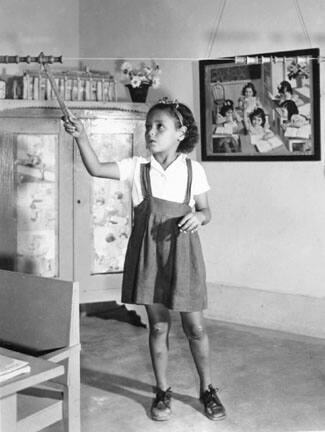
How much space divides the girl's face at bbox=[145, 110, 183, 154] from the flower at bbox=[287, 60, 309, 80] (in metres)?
1.51

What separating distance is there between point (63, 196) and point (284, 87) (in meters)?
1.47

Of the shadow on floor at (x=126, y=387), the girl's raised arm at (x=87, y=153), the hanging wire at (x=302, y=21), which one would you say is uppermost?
the hanging wire at (x=302, y=21)

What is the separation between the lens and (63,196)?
3.75 meters

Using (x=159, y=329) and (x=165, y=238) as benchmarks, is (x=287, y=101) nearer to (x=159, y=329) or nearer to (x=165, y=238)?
(x=165, y=238)

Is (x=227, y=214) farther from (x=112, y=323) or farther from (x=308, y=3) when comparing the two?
(x=308, y=3)

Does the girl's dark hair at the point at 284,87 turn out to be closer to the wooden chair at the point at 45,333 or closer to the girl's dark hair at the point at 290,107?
the girl's dark hair at the point at 290,107

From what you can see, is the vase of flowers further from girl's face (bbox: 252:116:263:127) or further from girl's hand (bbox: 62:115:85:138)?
girl's hand (bbox: 62:115:85:138)

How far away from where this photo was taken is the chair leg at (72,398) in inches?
60.6

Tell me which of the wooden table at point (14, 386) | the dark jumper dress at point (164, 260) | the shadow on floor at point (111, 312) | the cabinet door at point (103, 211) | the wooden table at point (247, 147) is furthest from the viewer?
the shadow on floor at point (111, 312)

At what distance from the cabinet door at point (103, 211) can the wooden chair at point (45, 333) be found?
2105 millimetres

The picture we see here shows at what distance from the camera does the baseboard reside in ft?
12.1

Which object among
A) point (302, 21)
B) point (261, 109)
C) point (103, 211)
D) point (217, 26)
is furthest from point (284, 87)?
point (103, 211)

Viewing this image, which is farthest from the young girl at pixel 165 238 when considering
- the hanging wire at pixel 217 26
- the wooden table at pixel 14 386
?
the hanging wire at pixel 217 26

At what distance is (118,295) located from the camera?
153 inches
